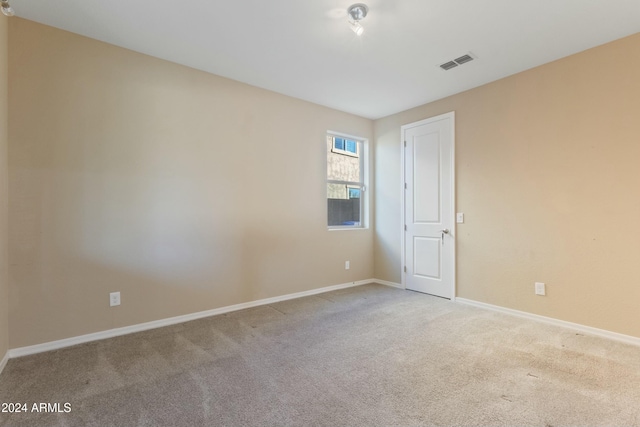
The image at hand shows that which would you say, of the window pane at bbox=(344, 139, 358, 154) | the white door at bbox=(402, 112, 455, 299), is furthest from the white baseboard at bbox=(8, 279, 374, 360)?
the window pane at bbox=(344, 139, 358, 154)

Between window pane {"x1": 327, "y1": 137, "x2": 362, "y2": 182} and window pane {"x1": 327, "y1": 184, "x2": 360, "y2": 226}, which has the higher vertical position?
window pane {"x1": 327, "y1": 137, "x2": 362, "y2": 182}

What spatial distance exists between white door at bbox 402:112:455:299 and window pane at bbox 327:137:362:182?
2.66 ft

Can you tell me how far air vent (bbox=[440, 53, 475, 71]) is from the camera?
114 inches

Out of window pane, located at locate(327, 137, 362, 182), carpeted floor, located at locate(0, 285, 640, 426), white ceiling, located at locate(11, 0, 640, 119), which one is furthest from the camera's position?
window pane, located at locate(327, 137, 362, 182)

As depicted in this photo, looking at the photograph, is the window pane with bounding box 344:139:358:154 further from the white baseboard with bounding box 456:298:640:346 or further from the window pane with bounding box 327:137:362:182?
the white baseboard with bounding box 456:298:640:346

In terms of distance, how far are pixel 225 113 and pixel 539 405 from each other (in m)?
3.64

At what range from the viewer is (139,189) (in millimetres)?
2818

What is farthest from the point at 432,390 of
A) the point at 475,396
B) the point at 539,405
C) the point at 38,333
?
the point at 38,333

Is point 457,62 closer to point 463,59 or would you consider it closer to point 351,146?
point 463,59

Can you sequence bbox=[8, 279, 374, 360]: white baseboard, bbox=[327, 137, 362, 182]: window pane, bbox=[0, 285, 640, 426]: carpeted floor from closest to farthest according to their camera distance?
bbox=[0, 285, 640, 426]: carpeted floor, bbox=[8, 279, 374, 360]: white baseboard, bbox=[327, 137, 362, 182]: window pane

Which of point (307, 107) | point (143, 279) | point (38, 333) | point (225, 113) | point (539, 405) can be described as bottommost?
point (539, 405)

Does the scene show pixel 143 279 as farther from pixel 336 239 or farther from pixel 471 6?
pixel 471 6

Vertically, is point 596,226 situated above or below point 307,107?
below

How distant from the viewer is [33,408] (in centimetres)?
166
